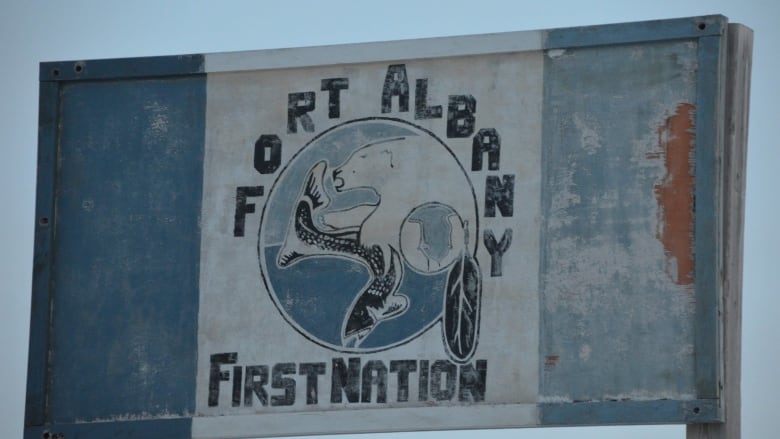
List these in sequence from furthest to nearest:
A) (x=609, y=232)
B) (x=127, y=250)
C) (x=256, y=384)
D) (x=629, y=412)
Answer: (x=127, y=250) → (x=256, y=384) → (x=609, y=232) → (x=629, y=412)

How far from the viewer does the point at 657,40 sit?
10297 millimetres

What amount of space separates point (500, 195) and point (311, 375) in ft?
4.88

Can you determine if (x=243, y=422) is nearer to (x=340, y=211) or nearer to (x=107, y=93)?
(x=340, y=211)

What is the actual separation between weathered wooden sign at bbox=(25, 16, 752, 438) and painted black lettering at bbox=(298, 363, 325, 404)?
15 millimetres

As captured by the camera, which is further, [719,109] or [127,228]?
[127,228]

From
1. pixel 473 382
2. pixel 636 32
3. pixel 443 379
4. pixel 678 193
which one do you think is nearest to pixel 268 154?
pixel 443 379

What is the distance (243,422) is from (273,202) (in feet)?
4.32

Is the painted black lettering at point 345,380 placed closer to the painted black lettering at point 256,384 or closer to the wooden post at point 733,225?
the painted black lettering at point 256,384

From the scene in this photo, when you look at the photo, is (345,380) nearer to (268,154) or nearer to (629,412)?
(268,154)

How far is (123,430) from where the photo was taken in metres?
10.6

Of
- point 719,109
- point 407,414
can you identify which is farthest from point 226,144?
point 719,109

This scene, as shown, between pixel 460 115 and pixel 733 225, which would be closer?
pixel 733 225

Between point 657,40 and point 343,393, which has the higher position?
point 657,40

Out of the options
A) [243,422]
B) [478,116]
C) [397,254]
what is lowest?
[243,422]
